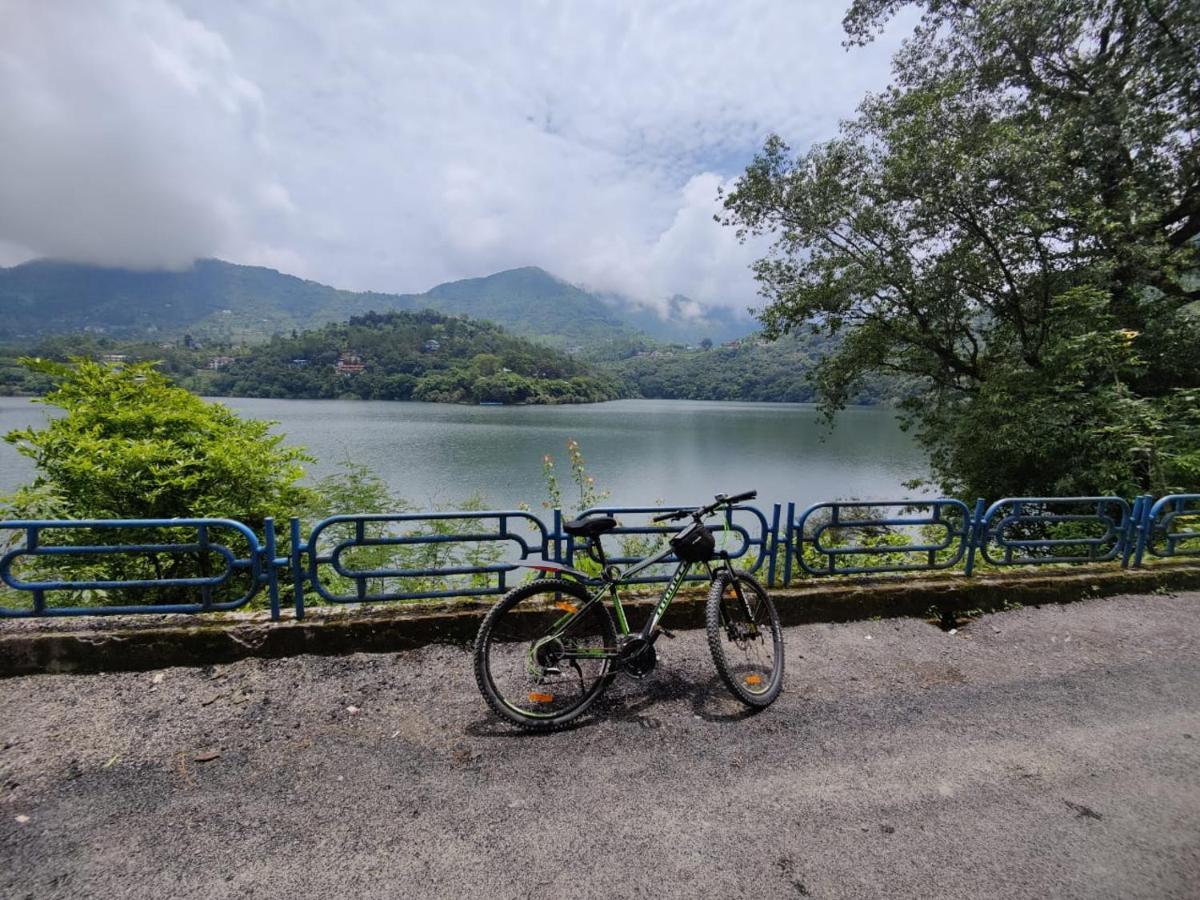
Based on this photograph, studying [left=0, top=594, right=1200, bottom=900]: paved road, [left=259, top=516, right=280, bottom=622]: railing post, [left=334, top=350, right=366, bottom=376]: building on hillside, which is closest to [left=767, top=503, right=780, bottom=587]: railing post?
[left=0, top=594, right=1200, bottom=900]: paved road

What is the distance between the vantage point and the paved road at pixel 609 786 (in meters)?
2.00

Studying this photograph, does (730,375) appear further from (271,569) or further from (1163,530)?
(271,569)

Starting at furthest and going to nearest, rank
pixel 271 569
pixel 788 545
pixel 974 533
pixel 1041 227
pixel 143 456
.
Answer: pixel 1041 227 → pixel 974 533 → pixel 143 456 → pixel 788 545 → pixel 271 569

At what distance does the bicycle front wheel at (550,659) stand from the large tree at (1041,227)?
7.74m

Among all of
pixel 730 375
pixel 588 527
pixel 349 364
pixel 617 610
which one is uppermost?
pixel 730 375

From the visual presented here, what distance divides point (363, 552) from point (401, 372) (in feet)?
309

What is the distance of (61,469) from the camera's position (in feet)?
15.2

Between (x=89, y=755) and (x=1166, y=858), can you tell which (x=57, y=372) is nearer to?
(x=89, y=755)

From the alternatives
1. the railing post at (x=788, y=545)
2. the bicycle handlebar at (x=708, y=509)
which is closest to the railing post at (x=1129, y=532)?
the railing post at (x=788, y=545)

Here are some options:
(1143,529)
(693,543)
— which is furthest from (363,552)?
(1143,529)

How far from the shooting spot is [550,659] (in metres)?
2.96

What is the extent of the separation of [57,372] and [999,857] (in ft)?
24.5

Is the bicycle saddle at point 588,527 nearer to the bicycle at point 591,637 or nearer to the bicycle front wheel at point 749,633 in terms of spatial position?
the bicycle at point 591,637

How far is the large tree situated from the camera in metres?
8.29
